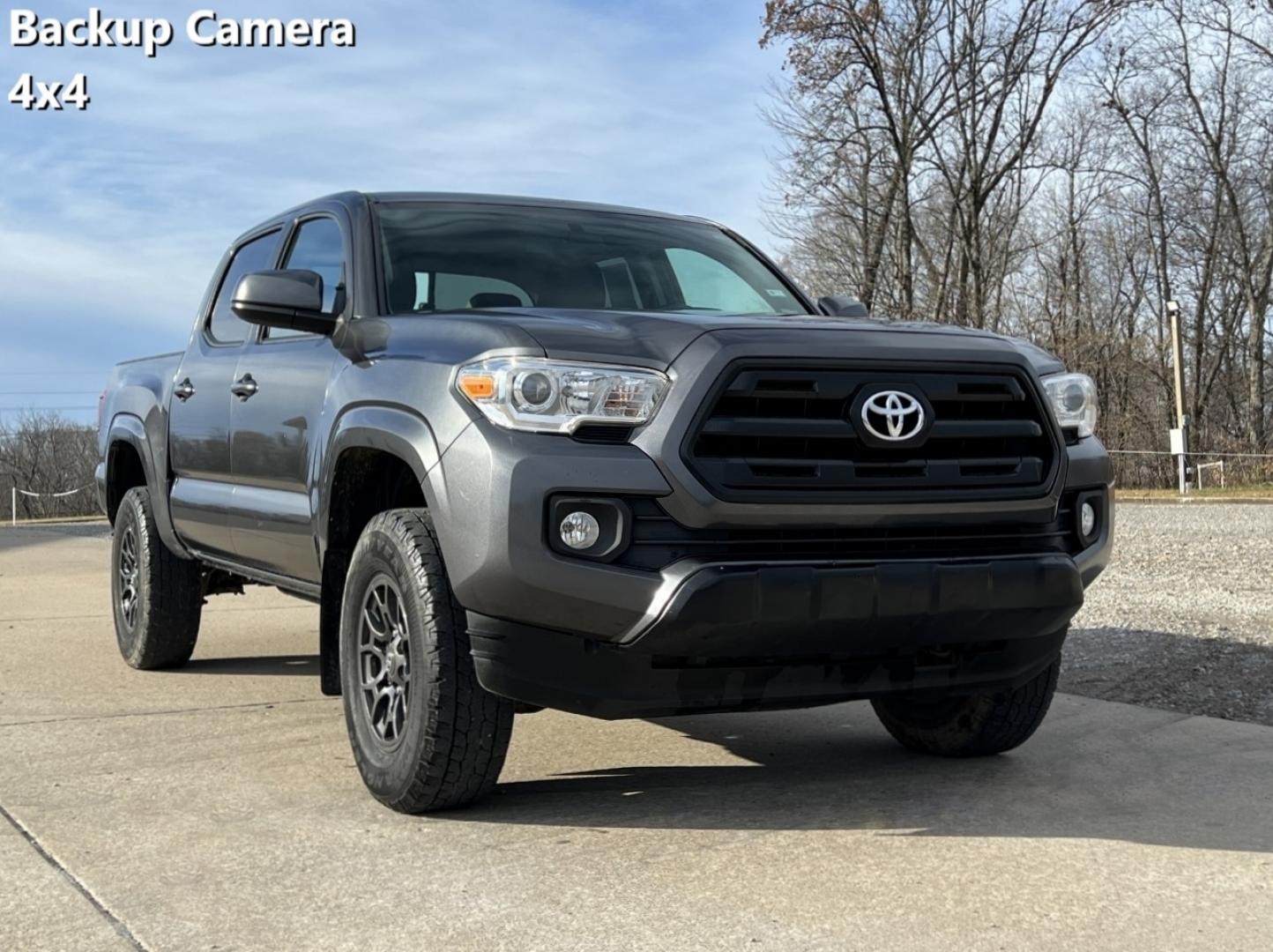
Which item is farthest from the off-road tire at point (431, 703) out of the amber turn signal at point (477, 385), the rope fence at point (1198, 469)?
the rope fence at point (1198, 469)

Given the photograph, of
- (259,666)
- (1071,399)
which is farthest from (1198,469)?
(1071,399)

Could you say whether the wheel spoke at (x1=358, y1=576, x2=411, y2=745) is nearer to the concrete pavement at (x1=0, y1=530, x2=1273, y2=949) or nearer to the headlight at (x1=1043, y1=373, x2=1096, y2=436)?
the concrete pavement at (x1=0, y1=530, x2=1273, y2=949)

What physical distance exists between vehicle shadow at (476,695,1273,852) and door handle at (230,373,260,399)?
5.93 ft

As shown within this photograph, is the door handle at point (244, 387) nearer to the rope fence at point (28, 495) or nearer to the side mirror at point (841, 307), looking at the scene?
the side mirror at point (841, 307)

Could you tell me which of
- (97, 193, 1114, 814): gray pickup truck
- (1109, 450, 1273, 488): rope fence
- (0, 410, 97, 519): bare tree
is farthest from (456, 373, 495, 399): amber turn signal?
(0, 410, 97, 519): bare tree

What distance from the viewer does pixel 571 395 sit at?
12.0 ft

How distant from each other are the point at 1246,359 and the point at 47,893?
40.3 meters

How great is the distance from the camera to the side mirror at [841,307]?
5.28 m

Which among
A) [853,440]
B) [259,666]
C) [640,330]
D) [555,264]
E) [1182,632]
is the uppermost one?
[555,264]

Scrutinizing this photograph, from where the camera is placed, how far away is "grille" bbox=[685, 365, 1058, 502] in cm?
363

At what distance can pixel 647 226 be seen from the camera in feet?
18.0

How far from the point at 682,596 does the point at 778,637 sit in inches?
11.6

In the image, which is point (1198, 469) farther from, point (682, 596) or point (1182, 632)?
point (682, 596)

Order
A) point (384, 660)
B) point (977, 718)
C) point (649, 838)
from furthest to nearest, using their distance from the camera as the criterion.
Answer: point (977, 718) < point (384, 660) < point (649, 838)
